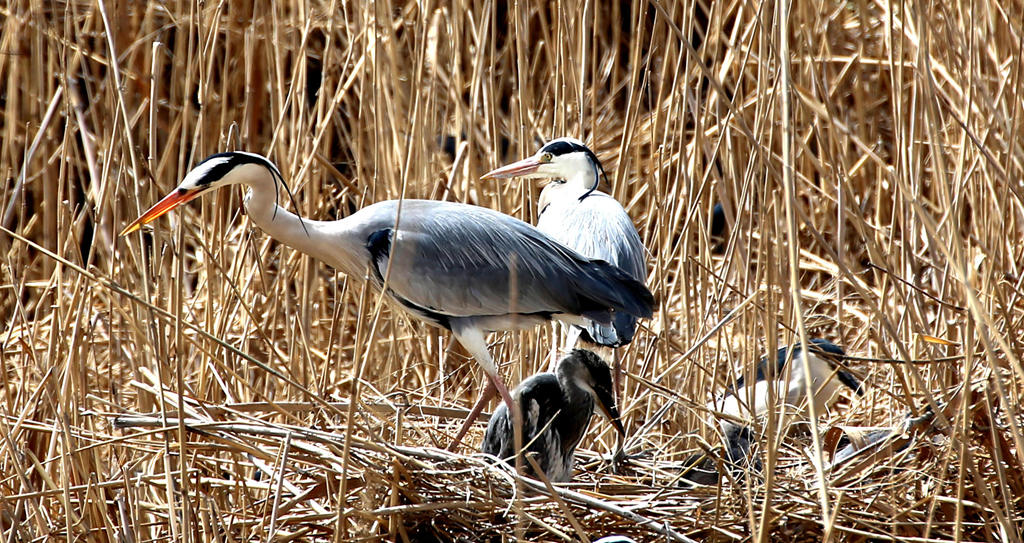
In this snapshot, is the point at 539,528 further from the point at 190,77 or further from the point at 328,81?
the point at 328,81

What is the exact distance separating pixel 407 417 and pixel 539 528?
2.28 feet

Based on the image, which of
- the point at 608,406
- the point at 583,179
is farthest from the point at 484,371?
the point at 583,179

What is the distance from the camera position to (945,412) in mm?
2232

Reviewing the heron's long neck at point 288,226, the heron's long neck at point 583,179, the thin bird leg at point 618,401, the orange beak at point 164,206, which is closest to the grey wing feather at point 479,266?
the heron's long neck at point 288,226

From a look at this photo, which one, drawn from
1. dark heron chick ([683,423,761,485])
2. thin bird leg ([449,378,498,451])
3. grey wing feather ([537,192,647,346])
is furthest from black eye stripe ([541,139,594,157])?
dark heron chick ([683,423,761,485])

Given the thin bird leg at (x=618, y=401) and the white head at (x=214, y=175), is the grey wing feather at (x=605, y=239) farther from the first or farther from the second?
the white head at (x=214, y=175)

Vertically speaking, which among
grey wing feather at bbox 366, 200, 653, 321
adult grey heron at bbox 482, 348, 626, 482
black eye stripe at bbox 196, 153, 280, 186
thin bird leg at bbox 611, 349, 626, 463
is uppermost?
black eye stripe at bbox 196, 153, 280, 186

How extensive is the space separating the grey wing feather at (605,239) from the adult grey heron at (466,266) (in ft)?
0.31

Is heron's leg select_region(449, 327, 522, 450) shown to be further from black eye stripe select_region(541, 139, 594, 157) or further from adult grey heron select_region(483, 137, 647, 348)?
black eye stripe select_region(541, 139, 594, 157)

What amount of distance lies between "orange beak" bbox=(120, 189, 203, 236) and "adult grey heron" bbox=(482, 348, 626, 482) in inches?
32.8

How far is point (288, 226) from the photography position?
287 centimetres

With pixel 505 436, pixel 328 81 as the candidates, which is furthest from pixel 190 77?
pixel 505 436

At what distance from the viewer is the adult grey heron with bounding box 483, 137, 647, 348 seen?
306 cm

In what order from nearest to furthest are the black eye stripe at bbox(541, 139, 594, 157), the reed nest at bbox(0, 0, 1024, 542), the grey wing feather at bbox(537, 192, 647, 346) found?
the reed nest at bbox(0, 0, 1024, 542) → the grey wing feather at bbox(537, 192, 647, 346) → the black eye stripe at bbox(541, 139, 594, 157)
